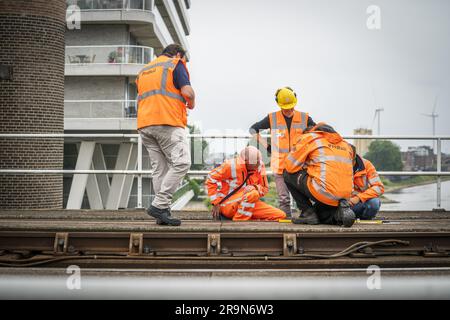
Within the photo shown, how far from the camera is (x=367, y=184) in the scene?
17.5 feet

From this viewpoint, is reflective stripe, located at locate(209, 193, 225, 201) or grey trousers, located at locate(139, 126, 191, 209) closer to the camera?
grey trousers, located at locate(139, 126, 191, 209)

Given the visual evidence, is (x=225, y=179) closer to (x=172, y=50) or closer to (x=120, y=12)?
(x=172, y=50)

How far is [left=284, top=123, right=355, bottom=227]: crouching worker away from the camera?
4.64 meters

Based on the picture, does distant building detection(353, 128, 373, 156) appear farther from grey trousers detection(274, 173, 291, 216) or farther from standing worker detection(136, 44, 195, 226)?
standing worker detection(136, 44, 195, 226)

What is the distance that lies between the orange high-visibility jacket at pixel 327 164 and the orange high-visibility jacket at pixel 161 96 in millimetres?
1431

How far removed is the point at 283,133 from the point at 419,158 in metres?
3.67

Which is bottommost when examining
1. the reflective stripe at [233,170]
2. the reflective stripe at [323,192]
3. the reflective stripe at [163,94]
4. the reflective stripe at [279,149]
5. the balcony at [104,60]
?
the reflective stripe at [323,192]

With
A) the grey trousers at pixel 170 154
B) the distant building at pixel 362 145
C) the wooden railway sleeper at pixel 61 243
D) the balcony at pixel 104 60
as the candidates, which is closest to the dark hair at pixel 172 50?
the grey trousers at pixel 170 154

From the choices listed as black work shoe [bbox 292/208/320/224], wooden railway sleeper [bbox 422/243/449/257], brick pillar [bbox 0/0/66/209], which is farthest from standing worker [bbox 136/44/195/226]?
brick pillar [bbox 0/0/66/209]

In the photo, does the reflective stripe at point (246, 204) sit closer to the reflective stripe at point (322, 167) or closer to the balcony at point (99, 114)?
the reflective stripe at point (322, 167)

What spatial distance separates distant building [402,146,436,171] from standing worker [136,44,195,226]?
4.96 m

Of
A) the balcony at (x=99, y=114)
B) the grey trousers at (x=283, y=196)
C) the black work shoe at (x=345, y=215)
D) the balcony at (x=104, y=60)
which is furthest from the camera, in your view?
the balcony at (x=104, y=60)

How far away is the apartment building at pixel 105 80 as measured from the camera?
91.4ft

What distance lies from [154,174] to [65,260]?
150 cm
